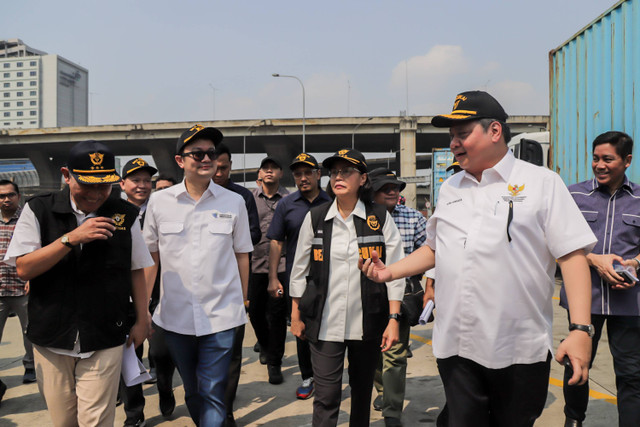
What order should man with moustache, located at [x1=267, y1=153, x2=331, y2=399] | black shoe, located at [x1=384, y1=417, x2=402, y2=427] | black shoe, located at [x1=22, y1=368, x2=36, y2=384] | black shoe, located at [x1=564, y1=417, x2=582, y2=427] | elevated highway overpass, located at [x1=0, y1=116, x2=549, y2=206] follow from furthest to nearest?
elevated highway overpass, located at [x1=0, y1=116, x2=549, y2=206], black shoe, located at [x1=22, y1=368, x2=36, y2=384], man with moustache, located at [x1=267, y1=153, x2=331, y2=399], black shoe, located at [x1=384, y1=417, x2=402, y2=427], black shoe, located at [x1=564, y1=417, x2=582, y2=427]

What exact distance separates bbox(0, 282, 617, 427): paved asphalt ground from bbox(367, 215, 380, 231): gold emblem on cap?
5.64 feet

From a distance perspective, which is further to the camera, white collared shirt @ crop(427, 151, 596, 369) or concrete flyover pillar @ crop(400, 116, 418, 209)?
concrete flyover pillar @ crop(400, 116, 418, 209)

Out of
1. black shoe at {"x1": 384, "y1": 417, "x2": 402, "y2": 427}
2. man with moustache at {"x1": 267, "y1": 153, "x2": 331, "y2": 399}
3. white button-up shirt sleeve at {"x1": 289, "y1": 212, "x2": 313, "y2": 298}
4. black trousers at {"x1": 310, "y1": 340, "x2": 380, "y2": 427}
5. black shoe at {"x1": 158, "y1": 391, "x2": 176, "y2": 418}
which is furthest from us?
man with moustache at {"x1": 267, "y1": 153, "x2": 331, "y2": 399}

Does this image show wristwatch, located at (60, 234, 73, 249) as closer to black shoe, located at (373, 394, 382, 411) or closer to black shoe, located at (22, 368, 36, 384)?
black shoe, located at (373, 394, 382, 411)

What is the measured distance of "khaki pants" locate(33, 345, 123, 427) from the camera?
2658 millimetres

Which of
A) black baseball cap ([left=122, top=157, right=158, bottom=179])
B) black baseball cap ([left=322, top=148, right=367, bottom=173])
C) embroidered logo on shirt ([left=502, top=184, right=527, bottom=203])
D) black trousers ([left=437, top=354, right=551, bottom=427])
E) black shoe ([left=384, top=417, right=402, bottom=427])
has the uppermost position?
black baseball cap ([left=122, top=157, right=158, bottom=179])

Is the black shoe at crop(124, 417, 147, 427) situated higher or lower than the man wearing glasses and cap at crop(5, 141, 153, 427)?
lower

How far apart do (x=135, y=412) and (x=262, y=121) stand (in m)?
40.1

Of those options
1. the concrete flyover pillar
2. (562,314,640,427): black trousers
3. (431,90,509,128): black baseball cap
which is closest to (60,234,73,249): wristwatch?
(431,90,509,128): black baseball cap

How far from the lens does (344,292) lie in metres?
3.38

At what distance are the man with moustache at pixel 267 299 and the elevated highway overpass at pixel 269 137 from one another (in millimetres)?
35147

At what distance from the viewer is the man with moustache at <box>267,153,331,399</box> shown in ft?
16.2

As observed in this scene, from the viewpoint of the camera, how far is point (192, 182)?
11.3ft

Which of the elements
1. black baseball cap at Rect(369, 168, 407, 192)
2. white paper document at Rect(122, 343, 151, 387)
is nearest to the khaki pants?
white paper document at Rect(122, 343, 151, 387)
